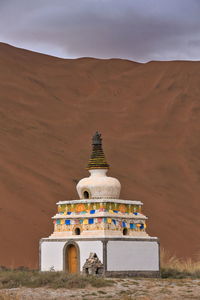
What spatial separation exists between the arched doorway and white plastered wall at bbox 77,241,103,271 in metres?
0.43

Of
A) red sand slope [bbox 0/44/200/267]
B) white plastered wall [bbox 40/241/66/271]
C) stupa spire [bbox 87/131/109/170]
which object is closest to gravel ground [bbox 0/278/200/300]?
white plastered wall [bbox 40/241/66/271]

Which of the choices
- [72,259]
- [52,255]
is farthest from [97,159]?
[52,255]

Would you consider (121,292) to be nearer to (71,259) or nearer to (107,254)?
(107,254)

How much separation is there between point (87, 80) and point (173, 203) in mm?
27661

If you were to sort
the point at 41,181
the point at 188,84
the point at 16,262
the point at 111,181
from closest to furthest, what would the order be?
1. the point at 111,181
2. the point at 16,262
3. the point at 41,181
4. the point at 188,84

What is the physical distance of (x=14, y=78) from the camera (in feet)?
228

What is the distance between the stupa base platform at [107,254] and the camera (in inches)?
1063

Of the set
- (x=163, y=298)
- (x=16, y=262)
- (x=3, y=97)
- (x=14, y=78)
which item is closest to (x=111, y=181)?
(x=163, y=298)

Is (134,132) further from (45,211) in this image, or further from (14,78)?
(45,211)

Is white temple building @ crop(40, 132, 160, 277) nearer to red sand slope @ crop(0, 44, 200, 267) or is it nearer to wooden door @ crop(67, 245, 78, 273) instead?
wooden door @ crop(67, 245, 78, 273)

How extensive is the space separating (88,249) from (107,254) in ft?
2.60

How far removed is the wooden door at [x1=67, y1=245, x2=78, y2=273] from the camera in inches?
1101

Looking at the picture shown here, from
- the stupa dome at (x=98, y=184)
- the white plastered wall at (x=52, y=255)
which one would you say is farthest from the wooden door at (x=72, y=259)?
the stupa dome at (x=98, y=184)

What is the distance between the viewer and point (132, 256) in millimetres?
27984
